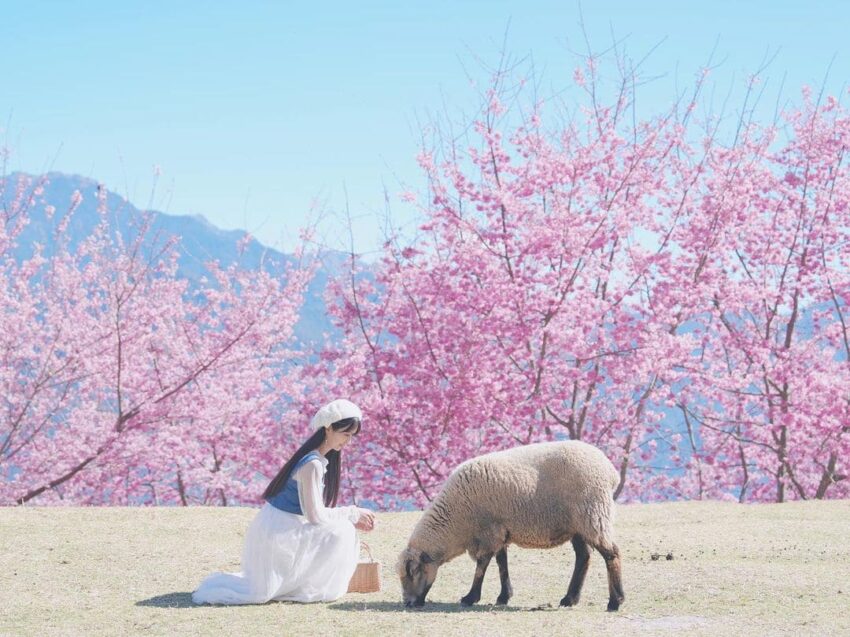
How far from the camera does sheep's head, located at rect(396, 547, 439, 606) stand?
8.41 m

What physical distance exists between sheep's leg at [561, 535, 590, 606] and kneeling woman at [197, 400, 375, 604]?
5.63ft

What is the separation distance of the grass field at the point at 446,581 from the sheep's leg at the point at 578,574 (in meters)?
0.12

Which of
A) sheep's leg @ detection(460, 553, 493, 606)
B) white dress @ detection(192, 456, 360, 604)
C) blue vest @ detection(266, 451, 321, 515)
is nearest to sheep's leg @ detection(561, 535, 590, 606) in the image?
sheep's leg @ detection(460, 553, 493, 606)

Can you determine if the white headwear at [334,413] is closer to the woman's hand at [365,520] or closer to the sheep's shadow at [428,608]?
the woman's hand at [365,520]

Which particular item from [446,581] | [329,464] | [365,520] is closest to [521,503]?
[365,520]

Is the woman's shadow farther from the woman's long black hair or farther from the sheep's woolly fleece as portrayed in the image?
the woman's long black hair

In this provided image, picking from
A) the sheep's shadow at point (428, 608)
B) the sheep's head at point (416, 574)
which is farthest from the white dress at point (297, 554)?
the sheep's head at point (416, 574)

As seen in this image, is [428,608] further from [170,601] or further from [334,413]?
[170,601]

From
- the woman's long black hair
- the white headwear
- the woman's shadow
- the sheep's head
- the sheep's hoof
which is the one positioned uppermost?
the white headwear

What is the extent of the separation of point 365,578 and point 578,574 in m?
1.92

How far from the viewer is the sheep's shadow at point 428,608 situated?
826 centimetres

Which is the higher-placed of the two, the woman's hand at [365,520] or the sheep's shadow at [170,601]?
the woman's hand at [365,520]

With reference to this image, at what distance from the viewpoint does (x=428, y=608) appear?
27.5 feet

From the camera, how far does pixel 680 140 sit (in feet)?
66.3
